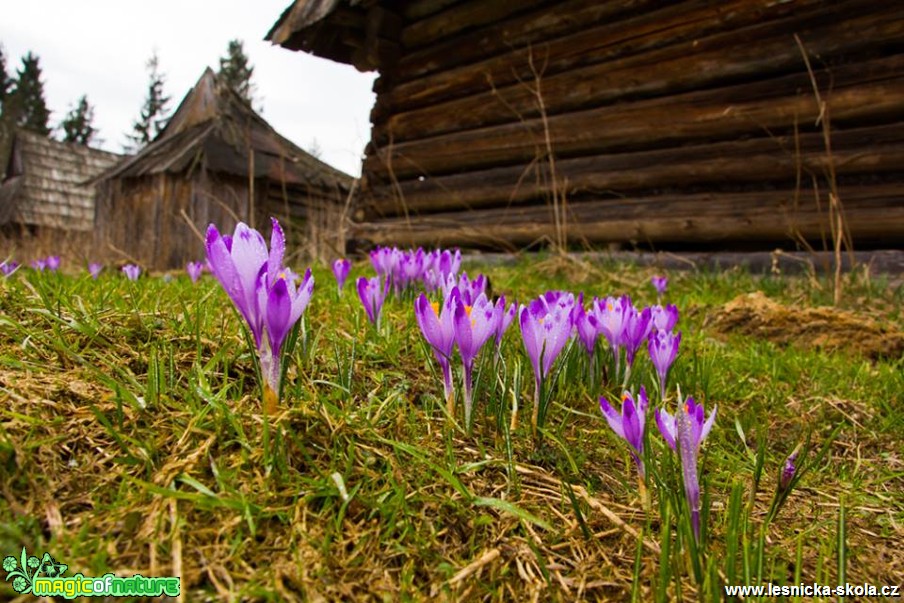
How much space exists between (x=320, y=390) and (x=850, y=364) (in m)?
2.28

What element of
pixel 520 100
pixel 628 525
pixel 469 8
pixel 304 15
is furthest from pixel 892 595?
pixel 304 15

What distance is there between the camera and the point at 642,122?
18.4 ft

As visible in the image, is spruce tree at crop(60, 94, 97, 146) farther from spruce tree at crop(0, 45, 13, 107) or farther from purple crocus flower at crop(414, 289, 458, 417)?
purple crocus flower at crop(414, 289, 458, 417)

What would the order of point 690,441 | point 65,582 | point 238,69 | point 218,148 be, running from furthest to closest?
point 238,69, point 218,148, point 690,441, point 65,582

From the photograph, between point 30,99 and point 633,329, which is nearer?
point 633,329

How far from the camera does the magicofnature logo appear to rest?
2.54ft

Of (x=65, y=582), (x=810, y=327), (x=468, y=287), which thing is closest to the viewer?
(x=65, y=582)

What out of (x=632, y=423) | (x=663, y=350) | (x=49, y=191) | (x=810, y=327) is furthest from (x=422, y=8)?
(x=49, y=191)

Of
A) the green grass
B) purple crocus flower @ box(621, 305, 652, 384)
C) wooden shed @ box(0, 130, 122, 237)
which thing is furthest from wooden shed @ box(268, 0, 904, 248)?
wooden shed @ box(0, 130, 122, 237)

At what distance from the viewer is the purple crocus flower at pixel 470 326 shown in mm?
1284

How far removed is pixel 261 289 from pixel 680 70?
17.0ft

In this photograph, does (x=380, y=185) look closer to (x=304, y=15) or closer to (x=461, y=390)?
(x=304, y=15)

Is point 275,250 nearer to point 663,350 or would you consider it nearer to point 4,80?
point 663,350

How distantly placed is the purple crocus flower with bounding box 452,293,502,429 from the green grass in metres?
0.12
